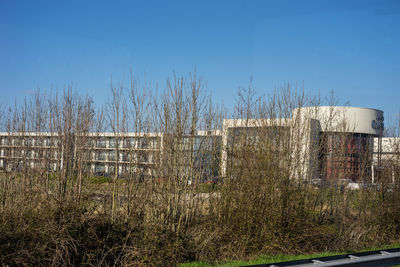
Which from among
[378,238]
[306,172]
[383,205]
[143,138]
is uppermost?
[143,138]

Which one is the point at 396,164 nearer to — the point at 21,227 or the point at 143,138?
the point at 143,138

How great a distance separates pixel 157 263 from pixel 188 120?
12.0 feet

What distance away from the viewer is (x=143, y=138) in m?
10.4

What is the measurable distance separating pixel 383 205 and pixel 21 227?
10.8 meters

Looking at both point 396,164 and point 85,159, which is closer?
point 85,159

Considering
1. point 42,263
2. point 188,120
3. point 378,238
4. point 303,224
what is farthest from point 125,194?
point 378,238

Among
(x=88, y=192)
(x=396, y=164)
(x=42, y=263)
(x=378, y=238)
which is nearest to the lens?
(x=42, y=263)

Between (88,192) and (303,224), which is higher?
(88,192)

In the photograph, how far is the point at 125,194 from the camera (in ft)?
31.5

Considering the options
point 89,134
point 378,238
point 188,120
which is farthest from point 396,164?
point 89,134

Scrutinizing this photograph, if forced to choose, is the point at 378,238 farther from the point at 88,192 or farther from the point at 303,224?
the point at 88,192

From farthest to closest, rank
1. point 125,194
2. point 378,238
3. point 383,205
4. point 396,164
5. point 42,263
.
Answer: point 396,164, point 383,205, point 378,238, point 125,194, point 42,263

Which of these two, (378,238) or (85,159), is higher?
(85,159)

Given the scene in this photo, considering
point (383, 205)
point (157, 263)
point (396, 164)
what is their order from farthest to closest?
point (396, 164), point (383, 205), point (157, 263)
